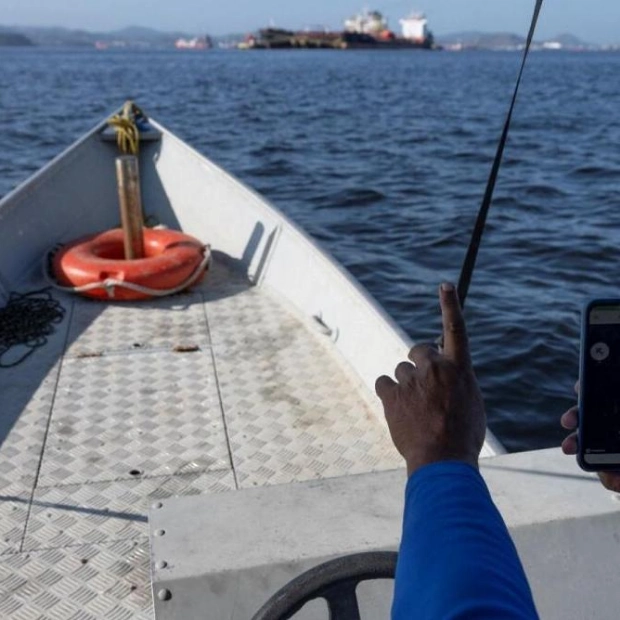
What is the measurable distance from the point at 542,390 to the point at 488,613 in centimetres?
549

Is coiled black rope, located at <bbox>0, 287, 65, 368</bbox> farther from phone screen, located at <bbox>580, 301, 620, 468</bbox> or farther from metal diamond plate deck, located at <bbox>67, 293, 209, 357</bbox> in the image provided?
phone screen, located at <bbox>580, 301, 620, 468</bbox>

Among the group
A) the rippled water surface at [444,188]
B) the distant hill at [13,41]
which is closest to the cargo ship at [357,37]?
the distant hill at [13,41]

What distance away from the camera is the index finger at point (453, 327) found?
119 cm

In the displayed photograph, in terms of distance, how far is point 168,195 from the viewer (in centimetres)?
719

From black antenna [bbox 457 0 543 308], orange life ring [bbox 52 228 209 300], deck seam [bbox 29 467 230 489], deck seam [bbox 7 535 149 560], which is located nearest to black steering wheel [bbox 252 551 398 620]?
black antenna [bbox 457 0 543 308]

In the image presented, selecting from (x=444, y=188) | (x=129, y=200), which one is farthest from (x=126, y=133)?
(x=444, y=188)

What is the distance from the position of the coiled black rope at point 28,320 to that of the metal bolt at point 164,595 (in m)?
2.97

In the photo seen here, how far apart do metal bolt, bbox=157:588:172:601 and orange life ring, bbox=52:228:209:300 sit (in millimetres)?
3672

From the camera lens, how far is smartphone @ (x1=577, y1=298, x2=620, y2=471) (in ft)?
4.40

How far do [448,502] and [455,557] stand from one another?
0.08 m

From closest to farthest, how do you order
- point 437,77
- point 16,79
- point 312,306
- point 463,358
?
point 463,358 → point 312,306 → point 16,79 → point 437,77

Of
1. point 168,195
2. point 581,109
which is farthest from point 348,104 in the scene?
point 168,195

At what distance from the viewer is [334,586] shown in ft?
5.62

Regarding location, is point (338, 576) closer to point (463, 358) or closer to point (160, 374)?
point (463, 358)
